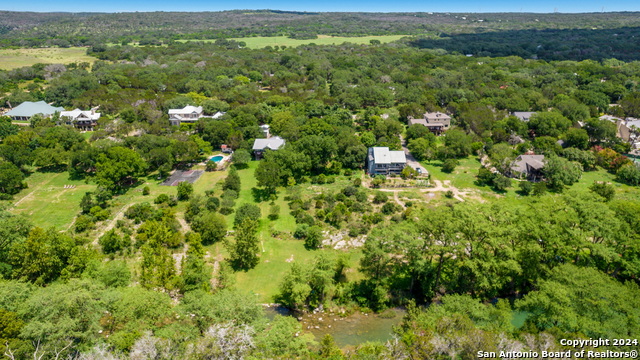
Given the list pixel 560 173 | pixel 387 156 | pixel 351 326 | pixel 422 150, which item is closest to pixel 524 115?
pixel 560 173

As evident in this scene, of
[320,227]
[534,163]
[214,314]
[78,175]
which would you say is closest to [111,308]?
[214,314]

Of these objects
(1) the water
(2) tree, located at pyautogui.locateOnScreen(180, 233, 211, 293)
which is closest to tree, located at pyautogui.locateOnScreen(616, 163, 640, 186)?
(1) the water

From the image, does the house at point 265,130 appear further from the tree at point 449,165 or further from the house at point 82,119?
the house at point 82,119

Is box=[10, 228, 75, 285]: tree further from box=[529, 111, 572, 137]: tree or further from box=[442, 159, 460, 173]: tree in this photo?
box=[529, 111, 572, 137]: tree

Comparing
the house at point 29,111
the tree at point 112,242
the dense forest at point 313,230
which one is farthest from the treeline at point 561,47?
the tree at point 112,242

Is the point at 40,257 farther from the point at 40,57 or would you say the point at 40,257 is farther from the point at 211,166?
the point at 40,57

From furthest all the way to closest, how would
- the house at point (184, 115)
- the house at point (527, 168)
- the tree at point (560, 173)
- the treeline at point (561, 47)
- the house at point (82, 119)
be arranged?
the treeline at point (561, 47), the house at point (184, 115), the house at point (82, 119), the house at point (527, 168), the tree at point (560, 173)
